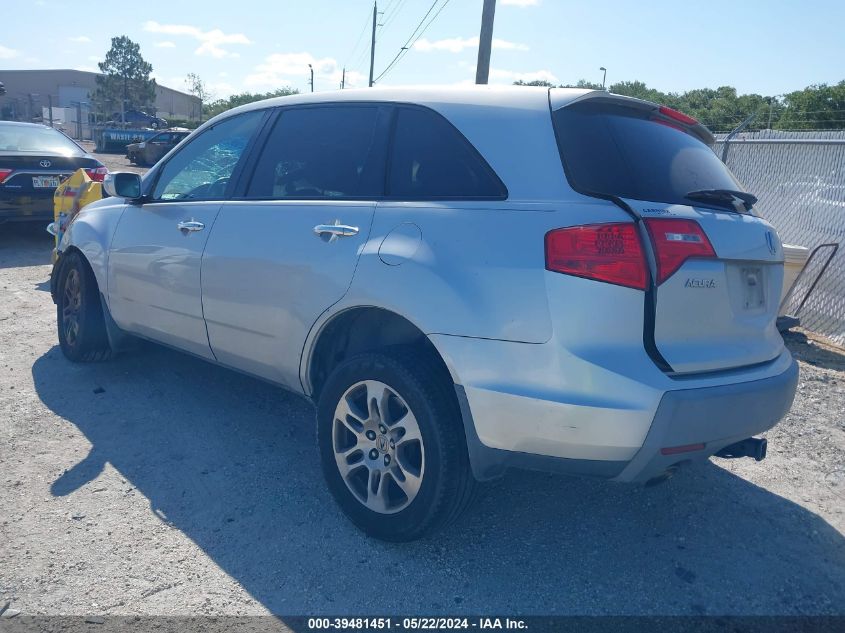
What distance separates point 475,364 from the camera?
2801 millimetres

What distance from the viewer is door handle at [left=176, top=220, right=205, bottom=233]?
165 inches

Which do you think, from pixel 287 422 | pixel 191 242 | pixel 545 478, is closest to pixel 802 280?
pixel 545 478

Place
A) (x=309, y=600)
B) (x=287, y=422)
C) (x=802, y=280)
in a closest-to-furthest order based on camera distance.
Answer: (x=309, y=600) → (x=287, y=422) → (x=802, y=280)

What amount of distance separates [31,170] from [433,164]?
8.17 metres

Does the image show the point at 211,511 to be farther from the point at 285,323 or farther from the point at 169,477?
the point at 285,323

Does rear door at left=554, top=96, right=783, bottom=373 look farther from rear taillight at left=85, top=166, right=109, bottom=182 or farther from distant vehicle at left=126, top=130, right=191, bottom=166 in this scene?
distant vehicle at left=126, top=130, right=191, bottom=166

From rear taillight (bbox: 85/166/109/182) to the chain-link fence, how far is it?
7.88 m

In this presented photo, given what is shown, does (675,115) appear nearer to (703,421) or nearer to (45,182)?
(703,421)

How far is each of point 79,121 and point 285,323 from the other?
185 feet

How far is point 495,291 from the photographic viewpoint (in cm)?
276

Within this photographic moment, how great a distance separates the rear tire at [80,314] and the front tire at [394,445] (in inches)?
106

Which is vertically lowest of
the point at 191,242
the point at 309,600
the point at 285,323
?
the point at 309,600

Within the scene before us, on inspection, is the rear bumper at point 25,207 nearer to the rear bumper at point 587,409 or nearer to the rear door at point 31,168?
the rear door at point 31,168

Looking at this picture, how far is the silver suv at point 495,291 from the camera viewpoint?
104 inches
